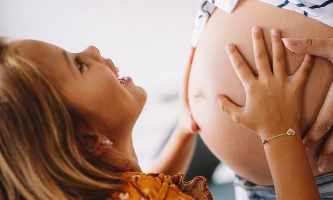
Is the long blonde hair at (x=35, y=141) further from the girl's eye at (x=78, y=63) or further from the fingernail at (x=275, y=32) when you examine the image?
the fingernail at (x=275, y=32)

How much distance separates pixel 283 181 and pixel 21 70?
57 cm

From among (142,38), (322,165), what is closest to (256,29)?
(322,165)

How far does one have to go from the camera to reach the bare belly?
837 millimetres

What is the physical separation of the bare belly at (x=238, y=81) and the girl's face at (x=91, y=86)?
0.56 feet

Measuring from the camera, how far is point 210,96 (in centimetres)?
95

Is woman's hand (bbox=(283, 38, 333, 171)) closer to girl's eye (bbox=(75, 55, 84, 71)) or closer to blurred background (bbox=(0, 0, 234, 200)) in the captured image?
girl's eye (bbox=(75, 55, 84, 71))

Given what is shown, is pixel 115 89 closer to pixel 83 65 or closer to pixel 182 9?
pixel 83 65

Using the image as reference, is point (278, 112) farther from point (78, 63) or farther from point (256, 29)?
point (78, 63)

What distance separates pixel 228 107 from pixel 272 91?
10 cm

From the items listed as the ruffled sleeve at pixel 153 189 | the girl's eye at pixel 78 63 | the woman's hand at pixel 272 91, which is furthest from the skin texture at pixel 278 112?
the girl's eye at pixel 78 63

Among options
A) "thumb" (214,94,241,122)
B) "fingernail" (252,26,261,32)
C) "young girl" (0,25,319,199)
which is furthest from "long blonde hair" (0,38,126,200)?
"fingernail" (252,26,261,32)

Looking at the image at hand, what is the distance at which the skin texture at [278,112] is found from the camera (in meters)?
0.81

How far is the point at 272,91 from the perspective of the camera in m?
0.84

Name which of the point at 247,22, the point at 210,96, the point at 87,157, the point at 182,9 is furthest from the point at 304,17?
the point at 182,9
